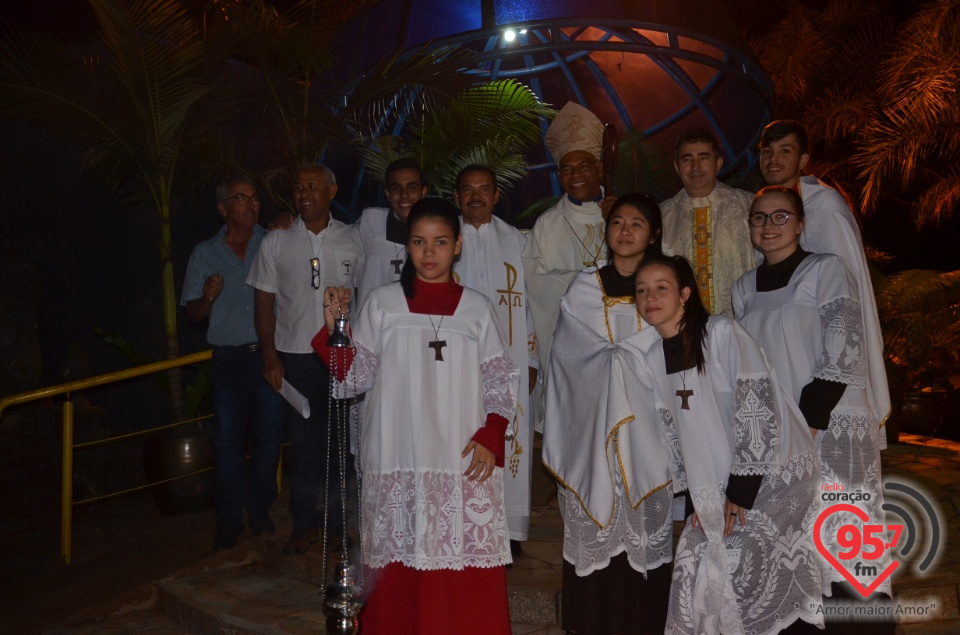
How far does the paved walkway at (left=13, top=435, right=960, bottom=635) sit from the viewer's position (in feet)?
15.3

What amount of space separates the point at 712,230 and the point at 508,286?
1.18 meters

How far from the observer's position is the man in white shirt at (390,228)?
5.12 meters

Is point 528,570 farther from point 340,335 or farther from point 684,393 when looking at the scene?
point 340,335

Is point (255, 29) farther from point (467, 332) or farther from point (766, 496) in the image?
point (766, 496)

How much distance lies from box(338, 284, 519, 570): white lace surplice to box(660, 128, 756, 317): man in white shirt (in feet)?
5.37

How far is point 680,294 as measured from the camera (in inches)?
145

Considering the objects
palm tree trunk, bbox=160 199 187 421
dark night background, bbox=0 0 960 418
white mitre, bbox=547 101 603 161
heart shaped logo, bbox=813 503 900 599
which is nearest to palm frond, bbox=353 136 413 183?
palm tree trunk, bbox=160 199 187 421

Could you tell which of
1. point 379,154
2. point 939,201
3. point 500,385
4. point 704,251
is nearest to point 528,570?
point 500,385

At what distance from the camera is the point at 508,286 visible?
5.27 metres

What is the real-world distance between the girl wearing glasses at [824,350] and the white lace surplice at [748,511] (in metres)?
0.28

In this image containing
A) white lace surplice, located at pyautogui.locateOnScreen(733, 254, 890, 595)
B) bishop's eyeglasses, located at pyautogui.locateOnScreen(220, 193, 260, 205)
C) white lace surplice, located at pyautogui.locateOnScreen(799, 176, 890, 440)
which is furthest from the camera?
bishop's eyeglasses, located at pyautogui.locateOnScreen(220, 193, 260, 205)

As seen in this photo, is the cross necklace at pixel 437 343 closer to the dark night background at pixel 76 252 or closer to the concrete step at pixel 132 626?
the concrete step at pixel 132 626

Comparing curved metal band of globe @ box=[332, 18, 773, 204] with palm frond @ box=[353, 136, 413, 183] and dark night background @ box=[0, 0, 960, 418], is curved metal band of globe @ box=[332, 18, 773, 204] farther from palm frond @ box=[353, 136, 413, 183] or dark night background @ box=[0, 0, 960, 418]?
dark night background @ box=[0, 0, 960, 418]

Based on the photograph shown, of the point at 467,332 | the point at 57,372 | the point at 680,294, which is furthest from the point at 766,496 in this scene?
the point at 57,372
